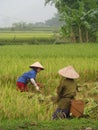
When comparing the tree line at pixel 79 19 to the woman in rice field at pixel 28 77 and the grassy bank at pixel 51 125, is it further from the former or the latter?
the grassy bank at pixel 51 125

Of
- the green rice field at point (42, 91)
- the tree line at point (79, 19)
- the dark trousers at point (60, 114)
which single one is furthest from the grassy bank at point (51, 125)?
the tree line at point (79, 19)

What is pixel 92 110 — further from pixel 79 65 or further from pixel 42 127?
pixel 79 65

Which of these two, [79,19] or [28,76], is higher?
[79,19]

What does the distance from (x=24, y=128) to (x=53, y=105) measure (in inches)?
72.8

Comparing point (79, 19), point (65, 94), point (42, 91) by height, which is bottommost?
point (42, 91)

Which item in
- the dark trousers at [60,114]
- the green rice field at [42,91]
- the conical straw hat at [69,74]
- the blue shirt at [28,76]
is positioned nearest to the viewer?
the dark trousers at [60,114]

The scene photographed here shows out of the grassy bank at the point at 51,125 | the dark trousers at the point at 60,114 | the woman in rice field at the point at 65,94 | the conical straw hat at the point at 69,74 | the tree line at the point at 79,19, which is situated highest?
the tree line at the point at 79,19

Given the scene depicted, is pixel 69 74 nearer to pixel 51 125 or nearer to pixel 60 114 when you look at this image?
pixel 60 114

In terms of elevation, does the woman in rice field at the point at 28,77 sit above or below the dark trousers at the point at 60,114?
above

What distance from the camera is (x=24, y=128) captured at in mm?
5449

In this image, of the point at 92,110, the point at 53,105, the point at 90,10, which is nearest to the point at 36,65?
the point at 53,105

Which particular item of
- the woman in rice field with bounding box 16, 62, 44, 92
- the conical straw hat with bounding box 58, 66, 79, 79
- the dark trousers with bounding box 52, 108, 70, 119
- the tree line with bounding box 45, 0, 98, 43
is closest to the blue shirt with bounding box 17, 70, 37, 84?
the woman in rice field with bounding box 16, 62, 44, 92

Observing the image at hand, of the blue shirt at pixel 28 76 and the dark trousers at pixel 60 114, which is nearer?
the dark trousers at pixel 60 114

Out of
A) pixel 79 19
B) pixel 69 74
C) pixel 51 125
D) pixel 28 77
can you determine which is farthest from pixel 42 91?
pixel 79 19
